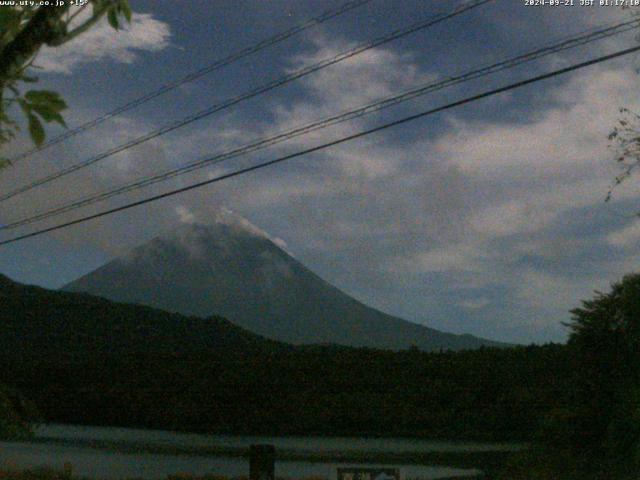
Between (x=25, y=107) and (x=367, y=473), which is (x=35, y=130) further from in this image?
(x=367, y=473)

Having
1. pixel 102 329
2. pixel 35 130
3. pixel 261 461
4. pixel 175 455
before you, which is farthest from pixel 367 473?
pixel 102 329

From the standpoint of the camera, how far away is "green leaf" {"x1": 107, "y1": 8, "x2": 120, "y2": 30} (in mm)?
4066

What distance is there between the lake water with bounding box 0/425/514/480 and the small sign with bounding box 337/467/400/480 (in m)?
10.7

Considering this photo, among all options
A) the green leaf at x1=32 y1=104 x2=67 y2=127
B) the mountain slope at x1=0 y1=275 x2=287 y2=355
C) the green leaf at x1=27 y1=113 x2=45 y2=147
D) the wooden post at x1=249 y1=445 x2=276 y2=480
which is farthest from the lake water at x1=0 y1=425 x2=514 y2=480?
the mountain slope at x1=0 y1=275 x2=287 y2=355

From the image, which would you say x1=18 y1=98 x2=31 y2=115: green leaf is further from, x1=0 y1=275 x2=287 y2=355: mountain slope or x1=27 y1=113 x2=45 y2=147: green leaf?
x1=0 y1=275 x2=287 y2=355: mountain slope

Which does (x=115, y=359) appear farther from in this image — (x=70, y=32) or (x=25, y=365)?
(x=70, y=32)

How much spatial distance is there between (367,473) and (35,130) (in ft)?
19.9

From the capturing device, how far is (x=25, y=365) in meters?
44.6

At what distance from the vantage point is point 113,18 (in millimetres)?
4086

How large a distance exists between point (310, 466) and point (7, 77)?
19813mm

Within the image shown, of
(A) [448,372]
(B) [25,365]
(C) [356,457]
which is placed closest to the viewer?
(C) [356,457]

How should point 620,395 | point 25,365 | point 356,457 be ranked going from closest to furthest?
1. point 620,395
2. point 356,457
3. point 25,365

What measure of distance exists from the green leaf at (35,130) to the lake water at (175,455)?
16355 mm

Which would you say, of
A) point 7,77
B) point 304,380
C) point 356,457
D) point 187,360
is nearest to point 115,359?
point 187,360
